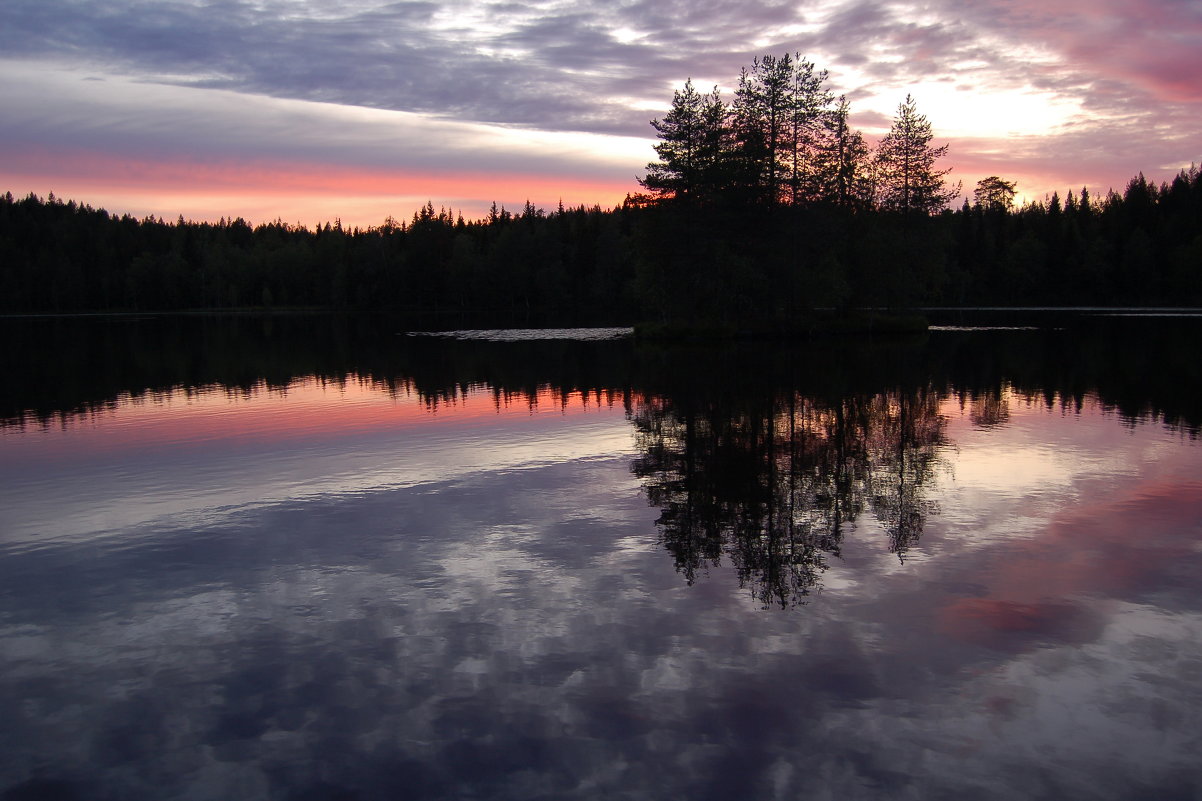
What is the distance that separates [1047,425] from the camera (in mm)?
28359

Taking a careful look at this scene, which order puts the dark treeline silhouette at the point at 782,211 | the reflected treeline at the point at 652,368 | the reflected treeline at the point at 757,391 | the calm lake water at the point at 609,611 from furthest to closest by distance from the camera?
1. the dark treeline silhouette at the point at 782,211
2. the reflected treeline at the point at 652,368
3. the reflected treeline at the point at 757,391
4. the calm lake water at the point at 609,611

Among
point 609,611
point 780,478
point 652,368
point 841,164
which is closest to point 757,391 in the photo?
point 652,368

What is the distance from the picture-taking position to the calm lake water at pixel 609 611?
8.61 meters

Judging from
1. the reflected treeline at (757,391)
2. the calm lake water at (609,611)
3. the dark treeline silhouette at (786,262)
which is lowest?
the calm lake water at (609,611)

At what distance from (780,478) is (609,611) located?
9.31 m

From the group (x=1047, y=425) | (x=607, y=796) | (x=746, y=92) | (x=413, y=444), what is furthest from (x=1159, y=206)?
(x=607, y=796)

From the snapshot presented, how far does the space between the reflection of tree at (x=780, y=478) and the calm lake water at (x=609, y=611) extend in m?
0.14

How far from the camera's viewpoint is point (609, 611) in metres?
12.3

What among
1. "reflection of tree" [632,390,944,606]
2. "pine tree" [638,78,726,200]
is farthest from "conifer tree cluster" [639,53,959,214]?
"reflection of tree" [632,390,944,606]

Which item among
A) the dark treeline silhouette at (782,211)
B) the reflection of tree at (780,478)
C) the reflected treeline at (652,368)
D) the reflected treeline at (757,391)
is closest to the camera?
the reflection of tree at (780,478)

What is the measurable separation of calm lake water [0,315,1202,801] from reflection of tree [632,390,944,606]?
0.45 feet

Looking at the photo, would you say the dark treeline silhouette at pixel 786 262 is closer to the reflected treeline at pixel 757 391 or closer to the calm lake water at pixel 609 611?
the reflected treeline at pixel 757 391

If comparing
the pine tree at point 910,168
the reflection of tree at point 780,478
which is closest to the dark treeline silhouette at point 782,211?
the pine tree at point 910,168

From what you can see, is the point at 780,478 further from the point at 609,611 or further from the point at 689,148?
the point at 689,148
